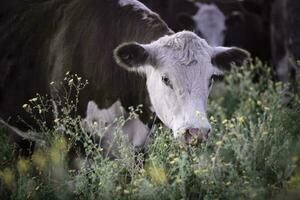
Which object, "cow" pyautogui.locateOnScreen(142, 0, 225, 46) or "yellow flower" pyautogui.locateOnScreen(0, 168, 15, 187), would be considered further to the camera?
"cow" pyautogui.locateOnScreen(142, 0, 225, 46)

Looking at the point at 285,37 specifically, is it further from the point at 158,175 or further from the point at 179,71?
the point at 158,175

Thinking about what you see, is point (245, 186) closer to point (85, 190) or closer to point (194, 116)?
point (194, 116)

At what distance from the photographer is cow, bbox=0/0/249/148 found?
6.02 meters

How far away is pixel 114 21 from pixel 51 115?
1044 mm

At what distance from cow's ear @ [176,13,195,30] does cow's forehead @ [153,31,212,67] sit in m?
4.38

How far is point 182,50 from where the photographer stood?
615cm

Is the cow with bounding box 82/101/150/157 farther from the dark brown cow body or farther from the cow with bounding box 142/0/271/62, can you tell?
the cow with bounding box 142/0/271/62

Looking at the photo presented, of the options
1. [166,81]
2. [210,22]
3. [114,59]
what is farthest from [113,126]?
[210,22]

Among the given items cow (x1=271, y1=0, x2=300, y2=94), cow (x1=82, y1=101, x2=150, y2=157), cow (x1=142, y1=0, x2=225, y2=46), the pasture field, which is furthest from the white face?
cow (x1=82, y1=101, x2=150, y2=157)

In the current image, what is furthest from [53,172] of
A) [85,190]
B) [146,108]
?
[146,108]

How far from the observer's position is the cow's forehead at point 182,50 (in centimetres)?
610

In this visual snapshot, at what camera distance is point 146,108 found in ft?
21.5

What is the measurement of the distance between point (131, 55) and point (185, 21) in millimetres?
4886

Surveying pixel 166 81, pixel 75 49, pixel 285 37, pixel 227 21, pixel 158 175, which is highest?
pixel 75 49
